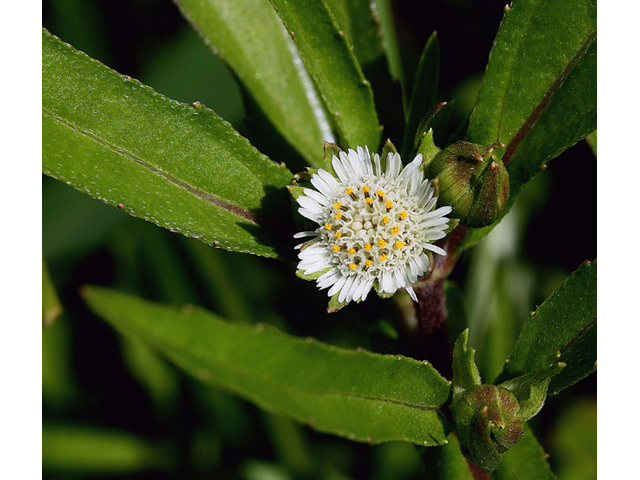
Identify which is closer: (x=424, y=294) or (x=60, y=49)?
(x=60, y=49)

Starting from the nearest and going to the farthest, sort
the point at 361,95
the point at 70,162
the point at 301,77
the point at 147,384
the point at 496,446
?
the point at 496,446, the point at 70,162, the point at 361,95, the point at 301,77, the point at 147,384

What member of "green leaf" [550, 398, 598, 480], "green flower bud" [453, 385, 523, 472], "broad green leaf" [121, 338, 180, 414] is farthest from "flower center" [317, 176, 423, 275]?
"green leaf" [550, 398, 598, 480]

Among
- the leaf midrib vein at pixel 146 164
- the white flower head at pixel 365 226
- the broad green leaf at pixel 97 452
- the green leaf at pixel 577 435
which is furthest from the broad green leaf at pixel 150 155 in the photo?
the green leaf at pixel 577 435

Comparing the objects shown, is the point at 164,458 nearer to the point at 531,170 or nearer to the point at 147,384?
the point at 147,384

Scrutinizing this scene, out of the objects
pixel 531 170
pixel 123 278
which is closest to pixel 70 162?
pixel 531 170

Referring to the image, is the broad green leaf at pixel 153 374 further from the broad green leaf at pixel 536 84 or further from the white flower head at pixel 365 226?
the broad green leaf at pixel 536 84

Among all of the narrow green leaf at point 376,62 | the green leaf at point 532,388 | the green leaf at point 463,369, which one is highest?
the narrow green leaf at point 376,62
